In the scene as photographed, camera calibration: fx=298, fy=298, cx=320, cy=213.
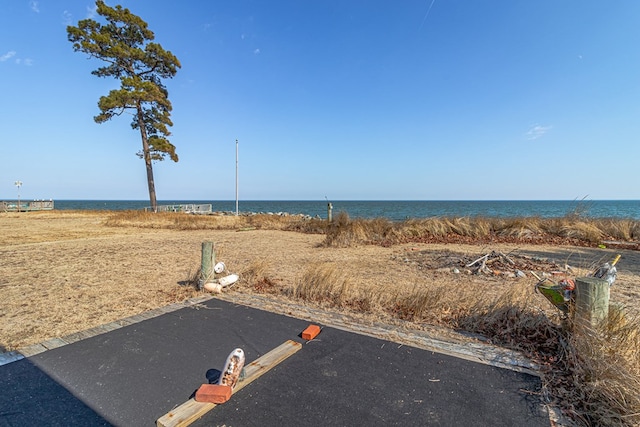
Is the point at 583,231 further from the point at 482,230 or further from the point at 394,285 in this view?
the point at 394,285

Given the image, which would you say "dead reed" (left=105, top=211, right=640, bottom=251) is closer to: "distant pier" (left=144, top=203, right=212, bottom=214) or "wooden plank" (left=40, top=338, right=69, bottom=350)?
"wooden plank" (left=40, top=338, right=69, bottom=350)

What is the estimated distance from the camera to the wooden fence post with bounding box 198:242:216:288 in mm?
4270

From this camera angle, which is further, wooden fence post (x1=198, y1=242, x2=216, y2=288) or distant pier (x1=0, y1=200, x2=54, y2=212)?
distant pier (x1=0, y1=200, x2=54, y2=212)

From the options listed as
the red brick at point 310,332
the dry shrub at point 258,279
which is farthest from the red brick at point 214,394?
the dry shrub at point 258,279

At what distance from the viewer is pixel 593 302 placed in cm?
224

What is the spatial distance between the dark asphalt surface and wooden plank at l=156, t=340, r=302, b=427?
43 mm

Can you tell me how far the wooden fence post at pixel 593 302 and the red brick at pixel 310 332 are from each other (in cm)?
210

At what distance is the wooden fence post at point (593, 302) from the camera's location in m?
2.22

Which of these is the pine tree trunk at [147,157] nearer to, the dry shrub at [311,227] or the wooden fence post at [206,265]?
the dry shrub at [311,227]

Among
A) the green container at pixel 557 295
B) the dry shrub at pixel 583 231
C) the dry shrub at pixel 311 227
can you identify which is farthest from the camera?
the dry shrub at pixel 311 227

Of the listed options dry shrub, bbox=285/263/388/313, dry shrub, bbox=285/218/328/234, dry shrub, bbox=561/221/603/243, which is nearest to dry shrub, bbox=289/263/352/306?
dry shrub, bbox=285/263/388/313

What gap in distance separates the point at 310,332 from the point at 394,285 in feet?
7.45

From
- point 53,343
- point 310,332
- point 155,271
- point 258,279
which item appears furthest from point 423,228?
point 53,343

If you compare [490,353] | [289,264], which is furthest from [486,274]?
[289,264]
